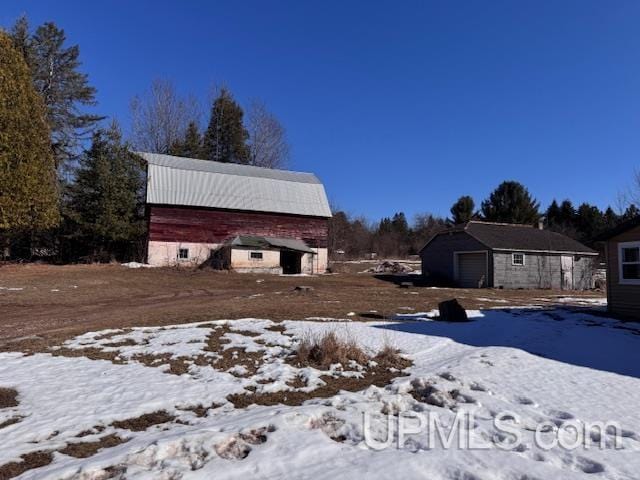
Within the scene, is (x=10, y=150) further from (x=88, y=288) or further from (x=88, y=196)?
(x=88, y=288)

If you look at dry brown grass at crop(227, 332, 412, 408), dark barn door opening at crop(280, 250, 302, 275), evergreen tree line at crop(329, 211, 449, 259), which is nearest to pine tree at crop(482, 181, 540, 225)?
evergreen tree line at crop(329, 211, 449, 259)

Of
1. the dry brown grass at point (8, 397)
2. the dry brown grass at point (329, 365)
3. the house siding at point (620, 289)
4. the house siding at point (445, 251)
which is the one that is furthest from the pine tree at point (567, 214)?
the dry brown grass at point (8, 397)

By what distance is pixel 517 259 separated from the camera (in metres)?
29.9

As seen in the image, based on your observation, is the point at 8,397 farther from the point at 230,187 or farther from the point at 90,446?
the point at 230,187

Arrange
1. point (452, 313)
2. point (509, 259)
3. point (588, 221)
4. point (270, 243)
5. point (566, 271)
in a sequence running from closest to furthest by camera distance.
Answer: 1. point (452, 313)
2. point (509, 259)
3. point (566, 271)
4. point (270, 243)
5. point (588, 221)

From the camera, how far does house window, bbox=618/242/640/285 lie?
1465 centimetres

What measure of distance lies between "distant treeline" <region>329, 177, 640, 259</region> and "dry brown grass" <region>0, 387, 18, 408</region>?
125 ft

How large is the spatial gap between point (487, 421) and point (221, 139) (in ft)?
163

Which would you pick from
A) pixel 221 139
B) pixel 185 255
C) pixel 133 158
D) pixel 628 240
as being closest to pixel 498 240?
pixel 628 240

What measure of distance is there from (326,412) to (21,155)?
87.5 ft

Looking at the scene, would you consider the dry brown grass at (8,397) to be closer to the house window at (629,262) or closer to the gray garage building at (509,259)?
the house window at (629,262)

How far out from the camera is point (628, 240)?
14859mm

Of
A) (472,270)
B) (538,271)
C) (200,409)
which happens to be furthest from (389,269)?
(200,409)

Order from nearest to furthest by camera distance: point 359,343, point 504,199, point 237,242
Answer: point 359,343, point 237,242, point 504,199
